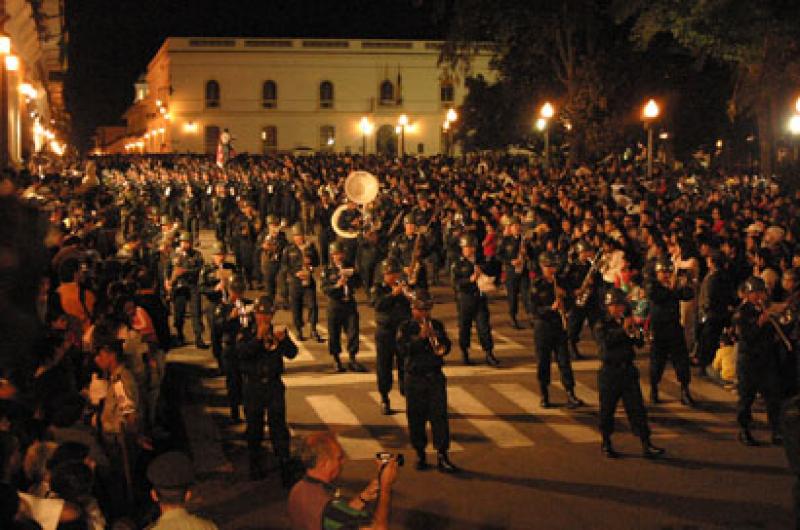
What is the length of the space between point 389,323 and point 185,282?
4724 mm

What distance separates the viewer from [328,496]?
196 inches

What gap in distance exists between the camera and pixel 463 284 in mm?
14719

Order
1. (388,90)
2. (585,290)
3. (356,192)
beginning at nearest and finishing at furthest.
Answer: (585,290), (356,192), (388,90)

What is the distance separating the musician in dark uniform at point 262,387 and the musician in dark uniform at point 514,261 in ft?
27.6

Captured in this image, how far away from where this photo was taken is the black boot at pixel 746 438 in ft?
33.8

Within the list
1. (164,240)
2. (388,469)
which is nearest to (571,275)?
(164,240)

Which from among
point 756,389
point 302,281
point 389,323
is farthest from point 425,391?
point 302,281

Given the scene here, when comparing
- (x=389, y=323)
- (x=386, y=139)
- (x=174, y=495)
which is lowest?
(x=174, y=495)

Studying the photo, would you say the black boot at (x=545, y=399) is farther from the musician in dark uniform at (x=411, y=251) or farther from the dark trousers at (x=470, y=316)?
the musician in dark uniform at (x=411, y=251)

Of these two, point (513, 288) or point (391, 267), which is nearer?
point (391, 267)

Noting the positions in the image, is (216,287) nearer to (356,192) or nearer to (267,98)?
(356,192)

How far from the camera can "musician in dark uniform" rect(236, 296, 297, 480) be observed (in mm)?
9461

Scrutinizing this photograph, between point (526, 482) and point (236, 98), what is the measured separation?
7853cm

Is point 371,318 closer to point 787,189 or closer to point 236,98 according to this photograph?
point 787,189
